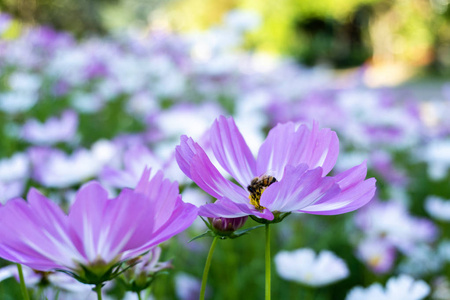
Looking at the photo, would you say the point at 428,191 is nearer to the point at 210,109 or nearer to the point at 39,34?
the point at 210,109

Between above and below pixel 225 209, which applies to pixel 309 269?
below

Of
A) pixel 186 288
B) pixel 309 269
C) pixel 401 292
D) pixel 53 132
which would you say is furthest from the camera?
pixel 53 132

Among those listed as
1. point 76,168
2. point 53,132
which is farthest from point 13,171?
point 53,132

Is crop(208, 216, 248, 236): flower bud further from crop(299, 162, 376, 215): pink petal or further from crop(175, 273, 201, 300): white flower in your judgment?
crop(175, 273, 201, 300): white flower

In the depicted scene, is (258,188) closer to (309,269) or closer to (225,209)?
(225,209)

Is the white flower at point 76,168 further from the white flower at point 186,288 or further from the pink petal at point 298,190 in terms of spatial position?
the pink petal at point 298,190

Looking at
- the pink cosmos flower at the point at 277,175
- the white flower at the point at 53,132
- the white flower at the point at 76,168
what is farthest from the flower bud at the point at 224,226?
the white flower at the point at 53,132

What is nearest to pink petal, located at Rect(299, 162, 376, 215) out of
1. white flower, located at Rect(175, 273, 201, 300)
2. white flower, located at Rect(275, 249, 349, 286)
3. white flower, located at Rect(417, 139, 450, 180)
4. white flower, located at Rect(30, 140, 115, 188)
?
white flower, located at Rect(275, 249, 349, 286)
